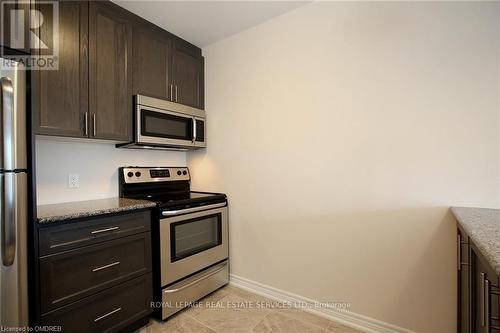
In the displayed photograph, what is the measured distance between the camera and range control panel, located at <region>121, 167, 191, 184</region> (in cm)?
221

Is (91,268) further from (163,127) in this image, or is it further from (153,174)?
(163,127)

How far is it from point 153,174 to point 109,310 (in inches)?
46.6

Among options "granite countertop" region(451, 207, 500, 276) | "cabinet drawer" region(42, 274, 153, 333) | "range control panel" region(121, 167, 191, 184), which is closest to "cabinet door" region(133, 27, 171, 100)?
"range control panel" region(121, 167, 191, 184)

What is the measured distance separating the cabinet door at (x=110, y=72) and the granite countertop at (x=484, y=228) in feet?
7.07

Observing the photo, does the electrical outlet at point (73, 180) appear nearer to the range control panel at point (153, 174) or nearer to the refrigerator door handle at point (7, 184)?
the range control panel at point (153, 174)

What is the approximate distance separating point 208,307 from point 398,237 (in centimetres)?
157

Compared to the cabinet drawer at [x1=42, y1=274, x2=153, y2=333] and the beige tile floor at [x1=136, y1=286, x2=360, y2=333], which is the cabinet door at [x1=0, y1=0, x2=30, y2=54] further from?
the beige tile floor at [x1=136, y1=286, x2=360, y2=333]

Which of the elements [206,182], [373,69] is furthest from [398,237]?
[206,182]

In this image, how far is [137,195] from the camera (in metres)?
2.24

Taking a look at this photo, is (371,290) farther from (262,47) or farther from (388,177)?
(262,47)

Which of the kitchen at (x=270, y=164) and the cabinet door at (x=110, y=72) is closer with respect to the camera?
the kitchen at (x=270, y=164)

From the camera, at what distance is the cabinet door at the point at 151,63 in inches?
79.0

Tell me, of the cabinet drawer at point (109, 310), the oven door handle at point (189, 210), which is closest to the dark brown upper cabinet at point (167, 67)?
the oven door handle at point (189, 210)
